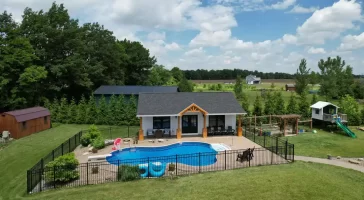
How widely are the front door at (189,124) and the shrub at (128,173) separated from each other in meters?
11.5

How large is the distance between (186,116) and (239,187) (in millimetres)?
13449

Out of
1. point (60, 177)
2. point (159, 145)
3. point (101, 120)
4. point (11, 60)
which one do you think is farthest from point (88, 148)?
point (11, 60)

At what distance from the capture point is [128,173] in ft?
43.0

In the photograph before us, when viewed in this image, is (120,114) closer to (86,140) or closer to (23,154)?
(86,140)

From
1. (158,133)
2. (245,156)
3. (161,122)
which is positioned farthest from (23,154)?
(245,156)

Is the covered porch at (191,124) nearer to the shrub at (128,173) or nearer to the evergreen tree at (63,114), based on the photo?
the shrub at (128,173)

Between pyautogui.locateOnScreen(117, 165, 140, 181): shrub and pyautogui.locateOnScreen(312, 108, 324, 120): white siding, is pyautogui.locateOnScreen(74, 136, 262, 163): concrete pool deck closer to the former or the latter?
pyautogui.locateOnScreen(117, 165, 140, 181): shrub

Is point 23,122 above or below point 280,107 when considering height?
below

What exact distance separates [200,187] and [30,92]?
1170 inches

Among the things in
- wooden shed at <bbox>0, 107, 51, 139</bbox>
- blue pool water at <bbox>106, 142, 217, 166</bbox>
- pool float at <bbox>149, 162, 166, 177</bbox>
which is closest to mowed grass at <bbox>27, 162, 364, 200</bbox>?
pool float at <bbox>149, 162, 166, 177</bbox>

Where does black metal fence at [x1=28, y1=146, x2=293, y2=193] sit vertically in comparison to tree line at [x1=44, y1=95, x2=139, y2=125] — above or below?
below

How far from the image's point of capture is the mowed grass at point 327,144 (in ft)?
61.2

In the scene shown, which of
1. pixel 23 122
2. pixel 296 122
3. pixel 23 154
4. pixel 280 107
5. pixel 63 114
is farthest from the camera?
pixel 63 114

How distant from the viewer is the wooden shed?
930 inches
